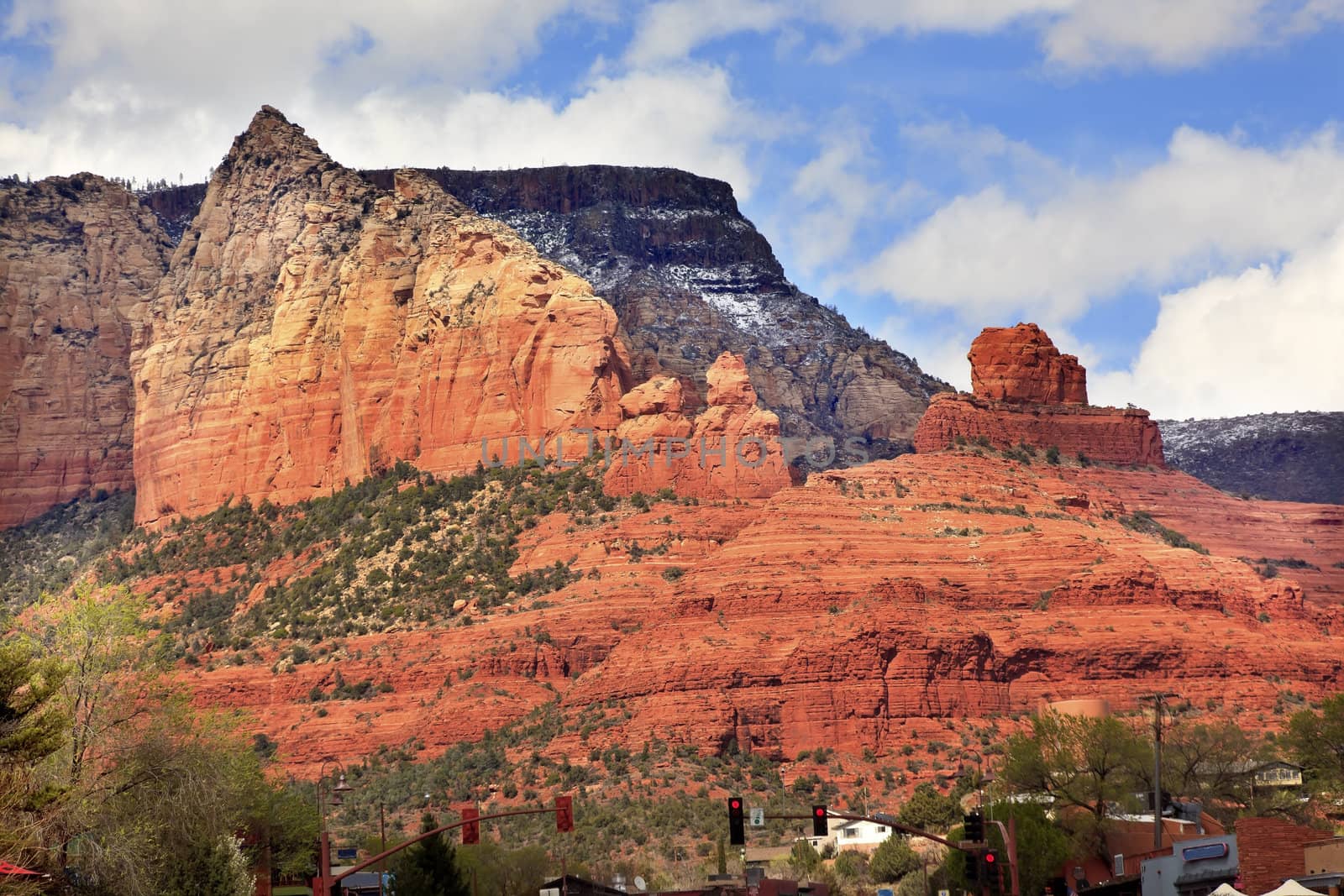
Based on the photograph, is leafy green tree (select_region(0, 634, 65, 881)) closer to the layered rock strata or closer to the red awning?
the red awning

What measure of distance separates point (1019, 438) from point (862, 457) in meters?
33.9

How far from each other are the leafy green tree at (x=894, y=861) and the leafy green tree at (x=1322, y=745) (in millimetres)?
17262

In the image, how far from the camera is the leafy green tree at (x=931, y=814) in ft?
351

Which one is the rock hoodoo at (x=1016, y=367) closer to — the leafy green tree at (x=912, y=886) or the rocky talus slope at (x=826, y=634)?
the rocky talus slope at (x=826, y=634)

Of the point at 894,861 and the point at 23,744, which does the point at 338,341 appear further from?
the point at 23,744

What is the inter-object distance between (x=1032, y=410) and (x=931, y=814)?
188ft

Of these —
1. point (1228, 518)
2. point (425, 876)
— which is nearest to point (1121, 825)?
point (425, 876)

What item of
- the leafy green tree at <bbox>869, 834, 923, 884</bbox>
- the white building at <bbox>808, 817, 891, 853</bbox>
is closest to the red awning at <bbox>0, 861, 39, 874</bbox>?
the leafy green tree at <bbox>869, 834, 923, 884</bbox>

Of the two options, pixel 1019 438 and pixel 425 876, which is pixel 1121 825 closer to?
pixel 425 876

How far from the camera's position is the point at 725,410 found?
148625 millimetres

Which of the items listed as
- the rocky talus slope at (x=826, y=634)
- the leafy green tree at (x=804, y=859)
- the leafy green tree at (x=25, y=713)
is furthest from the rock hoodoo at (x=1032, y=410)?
the leafy green tree at (x=25, y=713)

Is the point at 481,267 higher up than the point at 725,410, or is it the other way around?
the point at 481,267

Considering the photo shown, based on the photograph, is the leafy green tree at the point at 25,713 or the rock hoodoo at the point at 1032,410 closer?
the leafy green tree at the point at 25,713

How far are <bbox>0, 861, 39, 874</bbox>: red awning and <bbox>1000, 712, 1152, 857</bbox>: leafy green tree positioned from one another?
47.6 metres
